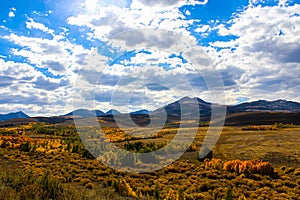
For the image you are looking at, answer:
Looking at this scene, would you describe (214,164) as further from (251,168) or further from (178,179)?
(178,179)

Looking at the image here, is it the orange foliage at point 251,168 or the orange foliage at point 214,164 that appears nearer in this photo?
the orange foliage at point 251,168

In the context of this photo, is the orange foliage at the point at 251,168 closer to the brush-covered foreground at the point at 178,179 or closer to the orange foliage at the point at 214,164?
the brush-covered foreground at the point at 178,179

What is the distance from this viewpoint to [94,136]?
2157 inches

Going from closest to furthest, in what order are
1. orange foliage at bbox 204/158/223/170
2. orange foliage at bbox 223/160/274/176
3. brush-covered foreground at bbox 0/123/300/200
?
brush-covered foreground at bbox 0/123/300/200
orange foliage at bbox 223/160/274/176
orange foliage at bbox 204/158/223/170

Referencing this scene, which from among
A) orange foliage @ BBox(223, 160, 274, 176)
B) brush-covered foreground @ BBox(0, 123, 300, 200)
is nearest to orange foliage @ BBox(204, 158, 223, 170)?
brush-covered foreground @ BBox(0, 123, 300, 200)

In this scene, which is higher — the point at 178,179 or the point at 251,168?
the point at 251,168

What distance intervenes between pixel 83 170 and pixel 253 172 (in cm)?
1097

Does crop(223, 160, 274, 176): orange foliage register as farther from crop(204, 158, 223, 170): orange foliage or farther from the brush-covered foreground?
crop(204, 158, 223, 170): orange foliage

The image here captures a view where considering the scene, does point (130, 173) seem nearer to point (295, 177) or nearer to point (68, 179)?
point (68, 179)

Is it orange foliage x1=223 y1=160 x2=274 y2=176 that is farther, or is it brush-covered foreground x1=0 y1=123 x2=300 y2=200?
orange foliage x1=223 y1=160 x2=274 y2=176

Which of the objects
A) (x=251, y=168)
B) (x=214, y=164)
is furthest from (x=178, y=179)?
(x=251, y=168)

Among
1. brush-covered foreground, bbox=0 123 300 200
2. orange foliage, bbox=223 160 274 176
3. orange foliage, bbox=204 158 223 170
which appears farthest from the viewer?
orange foliage, bbox=204 158 223 170

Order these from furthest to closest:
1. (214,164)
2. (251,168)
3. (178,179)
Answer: (214,164)
(251,168)
(178,179)

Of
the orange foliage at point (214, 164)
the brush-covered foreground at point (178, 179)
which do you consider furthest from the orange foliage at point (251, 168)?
the orange foliage at point (214, 164)
